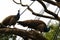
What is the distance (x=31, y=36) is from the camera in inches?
37.4

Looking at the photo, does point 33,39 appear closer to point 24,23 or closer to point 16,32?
point 16,32

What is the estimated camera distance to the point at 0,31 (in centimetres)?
93

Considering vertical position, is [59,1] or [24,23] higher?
[59,1]

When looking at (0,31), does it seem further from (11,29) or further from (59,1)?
(59,1)

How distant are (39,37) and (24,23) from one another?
0.24 meters

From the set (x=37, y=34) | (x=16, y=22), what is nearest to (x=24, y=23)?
(x=16, y=22)

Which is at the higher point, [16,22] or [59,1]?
[59,1]

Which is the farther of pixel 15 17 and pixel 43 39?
pixel 15 17

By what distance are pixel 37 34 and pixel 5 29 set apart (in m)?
0.16

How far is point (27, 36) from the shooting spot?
0.95 m

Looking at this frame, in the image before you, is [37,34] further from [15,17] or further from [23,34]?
[15,17]

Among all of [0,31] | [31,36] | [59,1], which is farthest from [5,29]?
[59,1]

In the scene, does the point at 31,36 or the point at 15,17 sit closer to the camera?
the point at 31,36

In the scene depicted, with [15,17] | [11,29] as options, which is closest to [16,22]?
[15,17]
